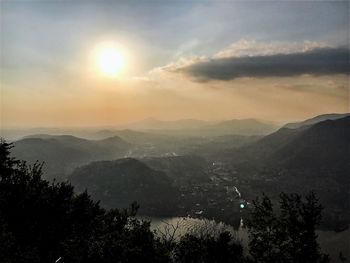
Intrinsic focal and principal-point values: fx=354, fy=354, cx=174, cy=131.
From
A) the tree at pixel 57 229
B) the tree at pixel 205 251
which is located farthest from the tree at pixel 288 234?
the tree at pixel 57 229

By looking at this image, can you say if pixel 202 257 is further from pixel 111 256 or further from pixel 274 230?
pixel 111 256

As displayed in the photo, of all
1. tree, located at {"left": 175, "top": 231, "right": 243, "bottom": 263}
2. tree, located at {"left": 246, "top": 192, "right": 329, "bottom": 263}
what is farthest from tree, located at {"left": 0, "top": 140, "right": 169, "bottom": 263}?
tree, located at {"left": 246, "top": 192, "right": 329, "bottom": 263}

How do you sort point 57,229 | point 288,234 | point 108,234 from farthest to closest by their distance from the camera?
point 57,229
point 288,234
point 108,234

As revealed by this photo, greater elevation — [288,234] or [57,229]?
[288,234]

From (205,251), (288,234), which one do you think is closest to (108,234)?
(205,251)

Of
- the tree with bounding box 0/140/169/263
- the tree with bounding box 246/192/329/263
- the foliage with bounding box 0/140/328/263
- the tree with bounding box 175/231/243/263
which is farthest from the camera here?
the tree with bounding box 175/231/243/263

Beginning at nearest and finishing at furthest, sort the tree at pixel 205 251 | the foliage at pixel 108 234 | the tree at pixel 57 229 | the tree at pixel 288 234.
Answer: the tree at pixel 57 229 < the foliage at pixel 108 234 < the tree at pixel 288 234 < the tree at pixel 205 251

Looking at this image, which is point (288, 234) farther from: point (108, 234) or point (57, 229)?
point (57, 229)

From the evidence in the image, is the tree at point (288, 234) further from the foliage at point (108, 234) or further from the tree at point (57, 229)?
the tree at point (57, 229)

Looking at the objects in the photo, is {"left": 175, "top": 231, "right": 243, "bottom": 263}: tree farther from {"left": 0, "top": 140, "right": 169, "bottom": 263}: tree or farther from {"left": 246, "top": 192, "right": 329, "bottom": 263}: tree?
{"left": 0, "top": 140, "right": 169, "bottom": 263}: tree
